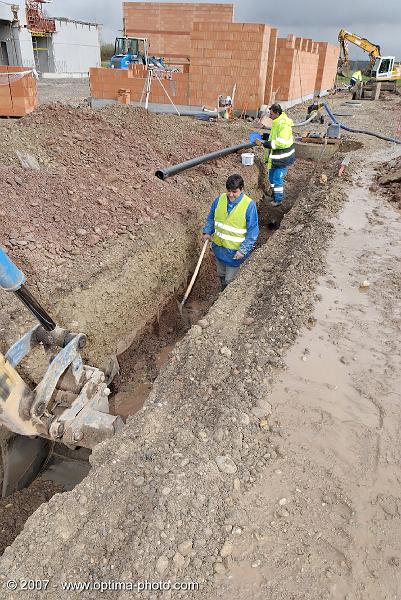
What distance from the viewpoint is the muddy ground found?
7.51ft

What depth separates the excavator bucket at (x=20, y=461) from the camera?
3.76 meters

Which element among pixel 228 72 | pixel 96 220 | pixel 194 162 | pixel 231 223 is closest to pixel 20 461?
pixel 96 220

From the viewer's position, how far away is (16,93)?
12.8 m

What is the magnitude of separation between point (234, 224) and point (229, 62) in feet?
41.1

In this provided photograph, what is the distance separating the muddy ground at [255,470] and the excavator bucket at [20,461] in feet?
3.86

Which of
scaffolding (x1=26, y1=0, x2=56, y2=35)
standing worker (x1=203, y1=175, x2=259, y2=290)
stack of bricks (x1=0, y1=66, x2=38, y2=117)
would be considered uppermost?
scaffolding (x1=26, y1=0, x2=56, y2=35)

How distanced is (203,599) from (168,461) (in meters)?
0.85

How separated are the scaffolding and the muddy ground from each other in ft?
113

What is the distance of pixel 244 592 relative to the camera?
2.18 meters

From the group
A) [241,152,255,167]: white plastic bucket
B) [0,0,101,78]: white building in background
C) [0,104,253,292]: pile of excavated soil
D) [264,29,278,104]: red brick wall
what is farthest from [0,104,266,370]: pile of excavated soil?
[0,0,101,78]: white building in background

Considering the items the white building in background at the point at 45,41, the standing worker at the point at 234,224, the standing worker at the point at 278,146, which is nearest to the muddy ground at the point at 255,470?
the standing worker at the point at 234,224

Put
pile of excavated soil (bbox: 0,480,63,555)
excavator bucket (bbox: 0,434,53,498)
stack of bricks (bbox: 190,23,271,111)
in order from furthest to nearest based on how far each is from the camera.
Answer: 1. stack of bricks (bbox: 190,23,271,111)
2. excavator bucket (bbox: 0,434,53,498)
3. pile of excavated soil (bbox: 0,480,63,555)

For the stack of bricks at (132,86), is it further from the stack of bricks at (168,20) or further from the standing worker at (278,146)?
Result: the standing worker at (278,146)

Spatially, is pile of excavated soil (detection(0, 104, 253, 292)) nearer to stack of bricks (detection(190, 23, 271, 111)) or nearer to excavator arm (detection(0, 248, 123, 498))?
excavator arm (detection(0, 248, 123, 498))
